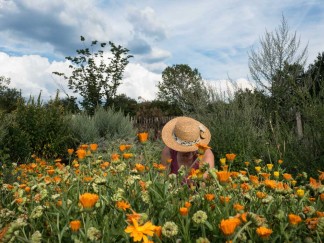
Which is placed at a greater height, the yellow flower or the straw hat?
the straw hat

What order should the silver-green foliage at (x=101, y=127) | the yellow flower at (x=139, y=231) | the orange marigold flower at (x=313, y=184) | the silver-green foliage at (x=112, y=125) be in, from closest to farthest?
the yellow flower at (x=139, y=231), the orange marigold flower at (x=313, y=184), the silver-green foliage at (x=101, y=127), the silver-green foliage at (x=112, y=125)

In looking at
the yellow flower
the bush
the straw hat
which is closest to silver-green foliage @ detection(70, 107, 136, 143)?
the bush

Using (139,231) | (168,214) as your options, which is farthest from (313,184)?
(139,231)

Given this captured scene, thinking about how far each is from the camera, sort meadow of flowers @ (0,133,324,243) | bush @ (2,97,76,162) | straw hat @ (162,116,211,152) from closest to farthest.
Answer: meadow of flowers @ (0,133,324,243), straw hat @ (162,116,211,152), bush @ (2,97,76,162)

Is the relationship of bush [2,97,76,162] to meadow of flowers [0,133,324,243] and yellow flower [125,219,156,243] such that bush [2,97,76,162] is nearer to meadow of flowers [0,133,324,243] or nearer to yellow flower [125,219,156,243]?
meadow of flowers [0,133,324,243]

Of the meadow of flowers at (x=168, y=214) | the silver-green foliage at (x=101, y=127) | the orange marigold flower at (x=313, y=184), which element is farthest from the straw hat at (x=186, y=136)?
the silver-green foliage at (x=101, y=127)

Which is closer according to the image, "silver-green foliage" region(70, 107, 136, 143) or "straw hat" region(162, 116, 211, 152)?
"straw hat" region(162, 116, 211, 152)

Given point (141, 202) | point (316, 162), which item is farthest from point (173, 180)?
point (316, 162)

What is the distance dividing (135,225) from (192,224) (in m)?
0.57

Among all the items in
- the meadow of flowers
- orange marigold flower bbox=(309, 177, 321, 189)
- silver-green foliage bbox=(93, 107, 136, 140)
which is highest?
silver-green foliage bbox=(93, 107, 136, 140)

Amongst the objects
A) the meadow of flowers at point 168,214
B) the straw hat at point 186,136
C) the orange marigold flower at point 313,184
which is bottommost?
the meadow of flowers at point 168,214

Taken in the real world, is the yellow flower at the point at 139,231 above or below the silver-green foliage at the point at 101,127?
below

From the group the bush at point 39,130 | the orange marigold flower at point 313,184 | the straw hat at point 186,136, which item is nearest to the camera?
the orange marigold flower at point 313,184

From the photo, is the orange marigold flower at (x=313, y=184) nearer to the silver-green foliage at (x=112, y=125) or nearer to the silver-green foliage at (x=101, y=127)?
the silver-green foliage at (x=101, y=127)
